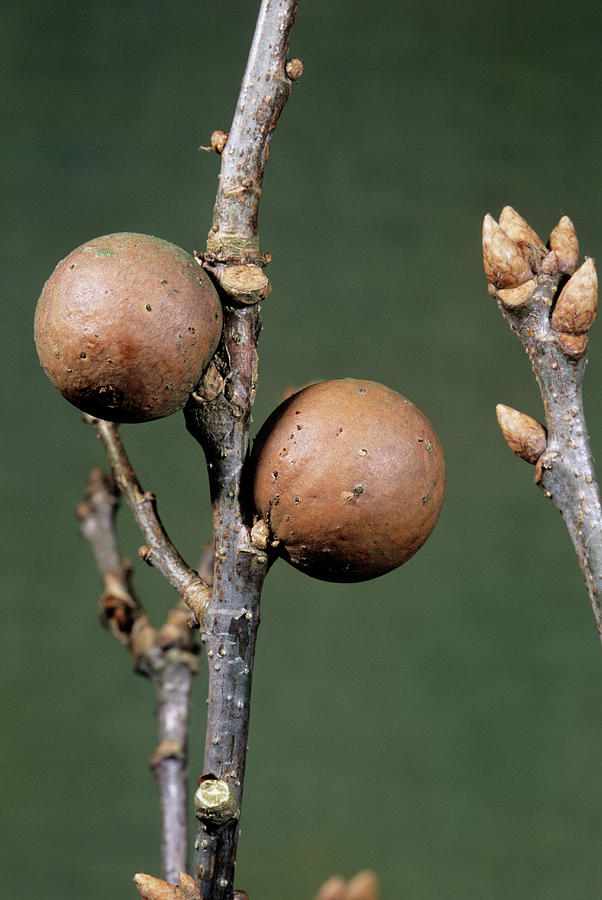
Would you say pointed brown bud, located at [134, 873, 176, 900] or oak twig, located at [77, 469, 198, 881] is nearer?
pointed brown bud, located at [134, 873, 176, 900]

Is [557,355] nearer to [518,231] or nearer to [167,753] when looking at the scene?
[518,231]

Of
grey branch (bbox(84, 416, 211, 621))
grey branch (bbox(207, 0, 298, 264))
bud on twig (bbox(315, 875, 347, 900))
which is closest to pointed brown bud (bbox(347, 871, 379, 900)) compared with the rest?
bud on twig (bbox(315, 875, 347, 900))

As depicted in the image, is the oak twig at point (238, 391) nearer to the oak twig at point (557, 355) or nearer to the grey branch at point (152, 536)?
the grey branch at point (152, 536)

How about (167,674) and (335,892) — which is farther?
(167,674)

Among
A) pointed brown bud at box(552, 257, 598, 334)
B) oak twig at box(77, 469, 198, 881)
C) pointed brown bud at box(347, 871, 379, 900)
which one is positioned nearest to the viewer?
pointed brown bud at box(347, 871, 379, 900)

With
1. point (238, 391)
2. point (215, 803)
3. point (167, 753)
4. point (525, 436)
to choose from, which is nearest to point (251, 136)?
point (238, 391)

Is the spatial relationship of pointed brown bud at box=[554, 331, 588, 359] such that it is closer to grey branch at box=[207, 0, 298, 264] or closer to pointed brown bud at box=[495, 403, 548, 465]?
pointed brown bud at box=[495, 403, 548, 465]

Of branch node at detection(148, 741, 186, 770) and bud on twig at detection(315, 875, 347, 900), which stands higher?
branch node at detection(148, 741, 186, 770)

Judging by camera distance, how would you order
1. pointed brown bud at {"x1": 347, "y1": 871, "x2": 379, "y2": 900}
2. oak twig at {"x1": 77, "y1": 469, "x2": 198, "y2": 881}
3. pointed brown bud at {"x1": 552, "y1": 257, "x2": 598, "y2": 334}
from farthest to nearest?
oak twig at {"x1": 77, "y1": 469, "x2": 198, "y2": 881}, pointed brown bud at {"x1": 552, "y1": 257, "x2": 598, "y2": 334}, pointed brown bud at {"x1": 347, "y1": 871, "x2": 379, "y2": 900}
